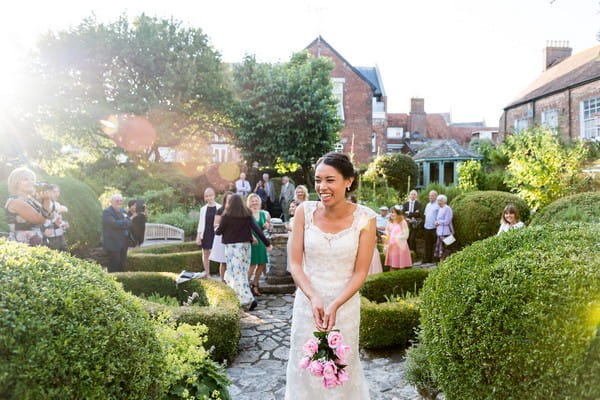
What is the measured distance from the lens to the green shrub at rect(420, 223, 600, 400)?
2.07 m

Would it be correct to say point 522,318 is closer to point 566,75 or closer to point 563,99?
point 563,99

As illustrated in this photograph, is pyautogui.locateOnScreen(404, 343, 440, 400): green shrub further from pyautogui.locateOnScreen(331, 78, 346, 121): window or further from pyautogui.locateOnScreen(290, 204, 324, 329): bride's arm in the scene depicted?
pyautogui.locateOnScreen(331, 78, 346, 121): window

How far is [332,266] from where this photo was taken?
2.93m

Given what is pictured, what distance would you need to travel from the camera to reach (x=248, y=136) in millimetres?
21203

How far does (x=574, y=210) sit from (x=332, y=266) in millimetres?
4911

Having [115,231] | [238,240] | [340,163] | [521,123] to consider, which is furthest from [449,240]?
[521,123]

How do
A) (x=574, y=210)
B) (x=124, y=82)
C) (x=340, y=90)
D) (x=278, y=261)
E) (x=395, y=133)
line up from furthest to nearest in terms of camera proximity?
(x=395, y=133) < (x=340, y=90) < (x=124, y=82) < (x=278, y=261) < (x=574, y=210)

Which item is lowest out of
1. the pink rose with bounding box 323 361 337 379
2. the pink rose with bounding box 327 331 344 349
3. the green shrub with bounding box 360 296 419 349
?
the green shrub with bounding box 360 296 419 349

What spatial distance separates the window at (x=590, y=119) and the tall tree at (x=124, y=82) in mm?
19078

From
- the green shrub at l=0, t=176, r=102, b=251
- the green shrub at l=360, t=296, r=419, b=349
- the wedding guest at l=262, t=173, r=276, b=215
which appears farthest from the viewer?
the wedding guest at l=262, t=173, r=276, b=215

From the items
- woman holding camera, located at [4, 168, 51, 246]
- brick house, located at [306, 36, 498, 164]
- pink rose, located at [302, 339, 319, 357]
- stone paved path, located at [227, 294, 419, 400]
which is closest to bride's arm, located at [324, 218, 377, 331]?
pink rose, located at [302, 339, 319, 357]

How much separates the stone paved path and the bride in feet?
5.41

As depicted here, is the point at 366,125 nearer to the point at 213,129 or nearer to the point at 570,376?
the point at 213,129

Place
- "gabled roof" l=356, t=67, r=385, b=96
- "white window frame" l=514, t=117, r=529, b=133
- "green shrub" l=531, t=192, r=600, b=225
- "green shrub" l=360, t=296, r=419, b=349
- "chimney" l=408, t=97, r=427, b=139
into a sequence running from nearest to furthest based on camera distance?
1. "green shrub" l=360, t=296, r=419, b=349
2. "green shrub" l=531, t=192, r=600, b=225
3. "white window frame" l=514, t=117, r=529, b=133
4. "gabled roof" l=356, t=67, r=385, b=96
5. "chimney" l=408, t=97, r=427, b=139
